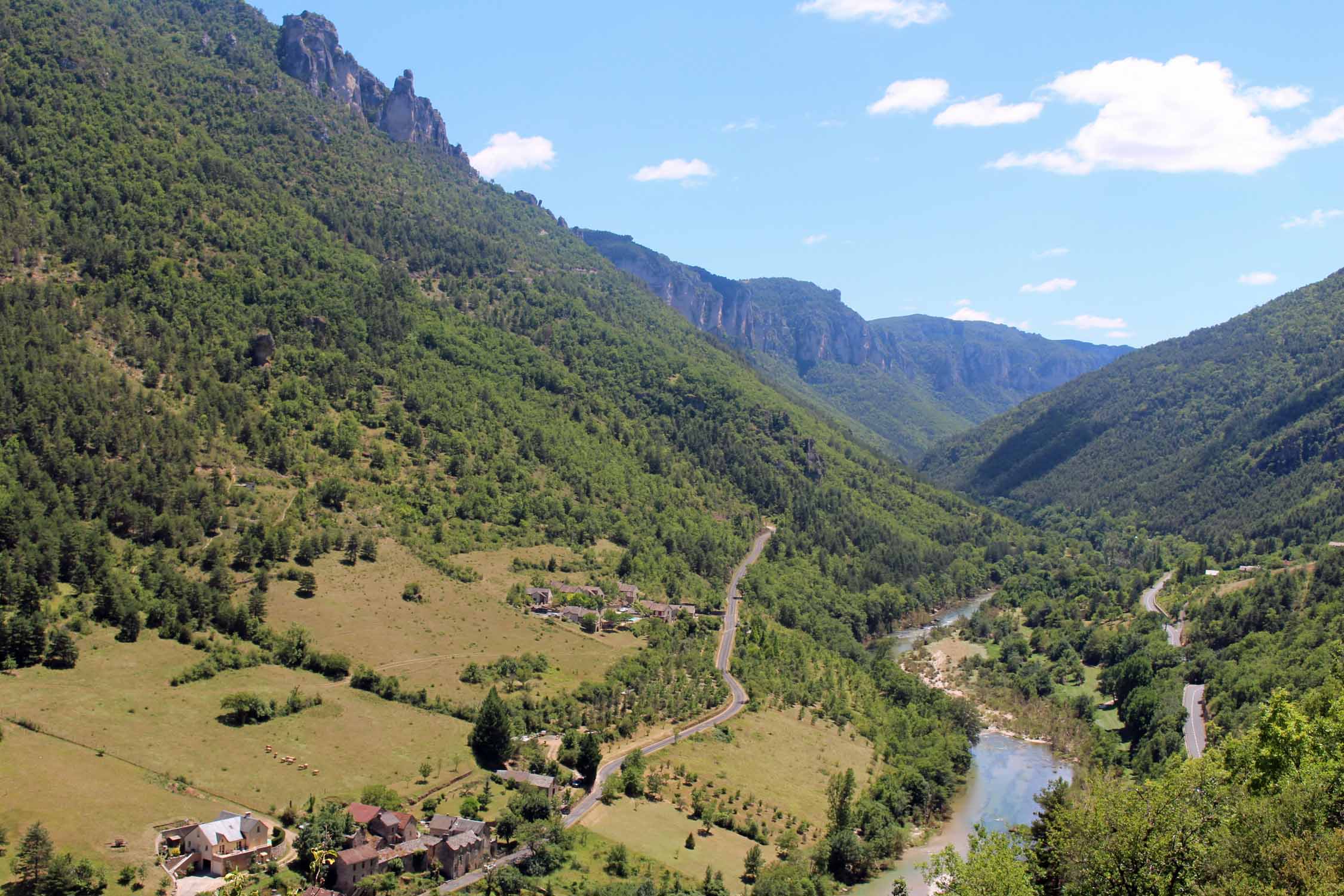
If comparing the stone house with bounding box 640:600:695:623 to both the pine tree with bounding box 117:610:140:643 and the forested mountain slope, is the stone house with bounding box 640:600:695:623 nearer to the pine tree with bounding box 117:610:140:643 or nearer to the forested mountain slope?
the forested mountain slope

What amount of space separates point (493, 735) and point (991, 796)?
4414 cm

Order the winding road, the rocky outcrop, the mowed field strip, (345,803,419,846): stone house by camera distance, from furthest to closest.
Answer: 1. the rocky outcrop
2. the winding road
3. the mowed field strip
4. (345,803,419,846): stone house

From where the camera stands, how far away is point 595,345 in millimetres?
186875

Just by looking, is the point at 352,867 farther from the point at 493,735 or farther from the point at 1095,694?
the point at 1095,694

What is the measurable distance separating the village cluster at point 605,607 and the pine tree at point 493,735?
32.1 metres

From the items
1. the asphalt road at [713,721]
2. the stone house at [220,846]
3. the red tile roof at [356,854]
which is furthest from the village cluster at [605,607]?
the stone house at [220,846]

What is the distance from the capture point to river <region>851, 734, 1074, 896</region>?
6556 centimetres

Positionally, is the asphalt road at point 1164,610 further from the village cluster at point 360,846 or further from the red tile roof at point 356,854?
the red tile roof at point 356,854

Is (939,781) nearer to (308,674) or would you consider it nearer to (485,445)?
(308,674)

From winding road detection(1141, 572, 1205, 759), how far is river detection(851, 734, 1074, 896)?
1067 centimetres

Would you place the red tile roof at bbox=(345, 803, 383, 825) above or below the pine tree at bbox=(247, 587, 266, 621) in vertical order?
below

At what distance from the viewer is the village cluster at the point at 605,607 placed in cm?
10019

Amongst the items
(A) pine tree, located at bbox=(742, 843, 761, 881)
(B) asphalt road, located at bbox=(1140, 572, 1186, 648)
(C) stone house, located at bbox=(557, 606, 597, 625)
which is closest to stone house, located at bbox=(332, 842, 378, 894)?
(A) pine tree, located at bbox=(742, 843, 761, 881)

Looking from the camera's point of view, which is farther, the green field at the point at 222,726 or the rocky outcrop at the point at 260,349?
the rocky outcrop at the point at 260,349
